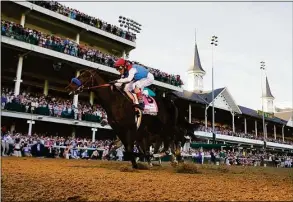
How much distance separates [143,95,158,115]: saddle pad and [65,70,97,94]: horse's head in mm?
1798

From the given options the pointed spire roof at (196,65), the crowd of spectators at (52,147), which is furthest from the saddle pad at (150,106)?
the pointed spire roof at (196,65)

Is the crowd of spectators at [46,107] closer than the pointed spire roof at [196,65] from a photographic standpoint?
Yes

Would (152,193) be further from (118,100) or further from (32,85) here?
(32,85)

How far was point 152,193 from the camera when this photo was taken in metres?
5.03

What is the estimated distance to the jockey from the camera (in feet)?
34.0

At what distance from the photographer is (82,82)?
1035 centimetres

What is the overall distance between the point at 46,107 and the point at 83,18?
37.6 feet

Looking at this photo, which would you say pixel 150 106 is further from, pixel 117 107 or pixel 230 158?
pixel 230 158

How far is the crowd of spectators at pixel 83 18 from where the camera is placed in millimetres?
31167

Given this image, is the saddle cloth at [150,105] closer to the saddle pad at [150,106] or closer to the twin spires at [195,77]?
the saddle pad at [150,106]

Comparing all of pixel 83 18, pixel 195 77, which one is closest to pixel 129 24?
pixel 83 18

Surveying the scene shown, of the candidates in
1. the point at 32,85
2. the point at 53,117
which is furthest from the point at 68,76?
the point at 53,117

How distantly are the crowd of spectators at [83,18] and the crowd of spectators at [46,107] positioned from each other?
27.0ft

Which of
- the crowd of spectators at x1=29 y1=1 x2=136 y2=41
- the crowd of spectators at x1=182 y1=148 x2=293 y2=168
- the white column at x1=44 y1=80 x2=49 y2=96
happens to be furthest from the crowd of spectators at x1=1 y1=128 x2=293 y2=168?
the crowd of spectators at x1=29 y1=1 x2=136 y2=41
